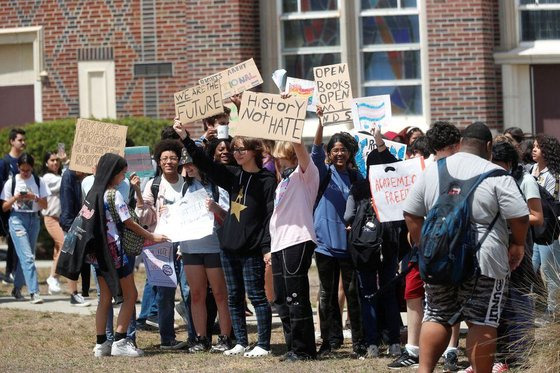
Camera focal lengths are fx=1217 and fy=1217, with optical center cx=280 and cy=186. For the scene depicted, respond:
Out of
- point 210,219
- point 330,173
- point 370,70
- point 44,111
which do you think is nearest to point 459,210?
point 330,173

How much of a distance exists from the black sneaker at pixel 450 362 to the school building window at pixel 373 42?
8805mm

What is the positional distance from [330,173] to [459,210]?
8.06 feet

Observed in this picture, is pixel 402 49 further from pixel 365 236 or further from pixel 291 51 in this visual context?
pixel 365 236

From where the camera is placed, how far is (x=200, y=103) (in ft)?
34.1

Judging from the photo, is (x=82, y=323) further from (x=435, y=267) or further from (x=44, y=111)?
(x=44, y=111)

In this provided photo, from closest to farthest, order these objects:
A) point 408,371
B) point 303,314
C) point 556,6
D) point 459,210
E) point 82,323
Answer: point 459,210, point 408,371, point 303,314, point 82,323, point 556,6

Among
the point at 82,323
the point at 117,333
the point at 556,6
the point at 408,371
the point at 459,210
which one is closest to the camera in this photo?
the point at 459,210

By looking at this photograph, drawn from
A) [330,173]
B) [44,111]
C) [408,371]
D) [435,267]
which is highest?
[44,111]

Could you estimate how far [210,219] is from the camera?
10164 millimetres

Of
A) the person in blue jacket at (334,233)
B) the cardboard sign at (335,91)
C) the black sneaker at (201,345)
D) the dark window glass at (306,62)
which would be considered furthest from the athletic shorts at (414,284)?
the dark window glass at (306,62)

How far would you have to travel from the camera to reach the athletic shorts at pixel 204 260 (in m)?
10.3

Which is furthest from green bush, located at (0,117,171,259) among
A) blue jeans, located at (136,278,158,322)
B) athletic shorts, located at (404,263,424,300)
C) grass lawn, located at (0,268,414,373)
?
athletic shorts, located at (404,263,424,300)

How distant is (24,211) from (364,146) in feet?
16.8

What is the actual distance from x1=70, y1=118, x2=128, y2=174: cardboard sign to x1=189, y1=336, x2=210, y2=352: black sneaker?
1.83 metres
